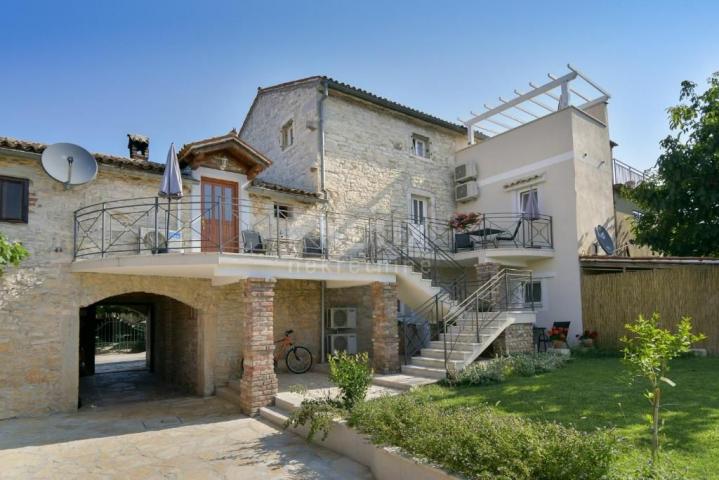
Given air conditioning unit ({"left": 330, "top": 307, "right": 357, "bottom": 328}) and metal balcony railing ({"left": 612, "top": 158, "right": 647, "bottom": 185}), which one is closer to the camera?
air conditioning unit ({"left": 330, "top": 307, "right": 357, "bottom": 328})

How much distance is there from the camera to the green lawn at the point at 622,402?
5160 mm

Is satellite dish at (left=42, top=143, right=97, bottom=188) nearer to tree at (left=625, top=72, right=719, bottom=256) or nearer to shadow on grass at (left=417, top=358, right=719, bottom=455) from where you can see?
shadow on grass at (left=417, top=358, right=719, bottom=455)

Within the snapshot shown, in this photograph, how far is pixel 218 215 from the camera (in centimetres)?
1164

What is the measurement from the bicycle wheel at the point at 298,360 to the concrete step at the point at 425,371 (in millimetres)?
2925

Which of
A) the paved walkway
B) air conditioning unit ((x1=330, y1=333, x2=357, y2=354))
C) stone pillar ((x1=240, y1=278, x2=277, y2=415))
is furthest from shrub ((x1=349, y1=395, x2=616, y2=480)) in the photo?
air conditioning unit ((x1=330, y1=333, x2=357, y2=354))

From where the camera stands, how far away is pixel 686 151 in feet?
41.6

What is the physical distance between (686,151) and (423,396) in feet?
33.7

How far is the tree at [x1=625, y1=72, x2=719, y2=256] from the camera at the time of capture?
39.8 ft

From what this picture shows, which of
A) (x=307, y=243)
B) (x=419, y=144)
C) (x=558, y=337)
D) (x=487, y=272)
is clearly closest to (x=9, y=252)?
(x=307, y=243)

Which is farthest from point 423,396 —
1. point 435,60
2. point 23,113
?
point 23,113

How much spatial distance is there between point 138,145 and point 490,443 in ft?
34.3

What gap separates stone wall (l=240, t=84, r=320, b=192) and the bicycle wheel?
449 centimetres

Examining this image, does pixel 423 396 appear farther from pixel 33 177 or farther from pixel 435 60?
pixel 33 177

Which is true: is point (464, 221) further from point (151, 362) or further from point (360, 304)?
point (151, 362)
